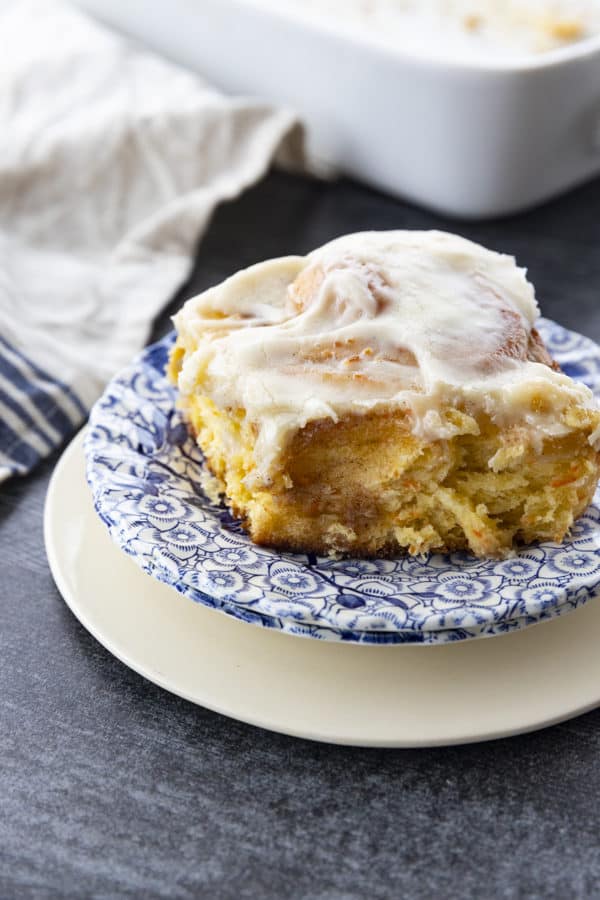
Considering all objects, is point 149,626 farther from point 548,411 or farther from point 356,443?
point 548,411

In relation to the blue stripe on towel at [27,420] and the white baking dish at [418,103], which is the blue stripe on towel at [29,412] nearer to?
the blue stripe on towel at [27,420]

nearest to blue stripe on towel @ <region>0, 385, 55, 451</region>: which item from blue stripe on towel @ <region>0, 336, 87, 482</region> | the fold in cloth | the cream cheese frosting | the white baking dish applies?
blue stripe on towel @ <region>0, 336, 87, 482</region>

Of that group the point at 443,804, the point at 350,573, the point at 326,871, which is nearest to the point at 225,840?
the point at 326,871

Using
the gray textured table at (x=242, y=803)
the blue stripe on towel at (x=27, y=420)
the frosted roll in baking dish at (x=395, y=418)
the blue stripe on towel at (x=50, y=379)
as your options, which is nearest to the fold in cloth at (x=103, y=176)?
the blue stripe on towel at (x=50, y=379)

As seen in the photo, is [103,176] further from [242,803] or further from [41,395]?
[242,803]

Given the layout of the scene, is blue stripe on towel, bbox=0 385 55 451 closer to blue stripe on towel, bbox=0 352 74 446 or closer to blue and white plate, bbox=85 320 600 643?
blue stripe on towel, bbox=0 352 74 446

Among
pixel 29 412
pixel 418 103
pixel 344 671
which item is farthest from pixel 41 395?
pixel 418 103
